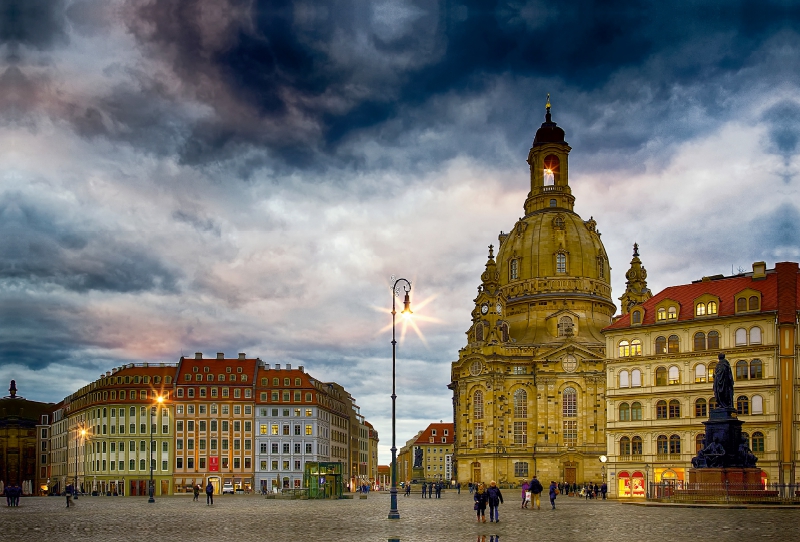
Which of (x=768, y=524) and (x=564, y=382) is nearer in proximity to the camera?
(x=768, y=524)

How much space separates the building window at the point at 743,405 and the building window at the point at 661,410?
23.5 ft

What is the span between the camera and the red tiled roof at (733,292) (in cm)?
8094

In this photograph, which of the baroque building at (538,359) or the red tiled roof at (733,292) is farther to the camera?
the baroque building at (538,359)

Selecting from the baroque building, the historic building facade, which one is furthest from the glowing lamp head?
the baroque building

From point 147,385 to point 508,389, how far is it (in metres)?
51.5

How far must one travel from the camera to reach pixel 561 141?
160 meters

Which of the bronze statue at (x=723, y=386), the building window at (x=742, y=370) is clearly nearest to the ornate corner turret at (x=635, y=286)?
the building window at (x=742, y=370)

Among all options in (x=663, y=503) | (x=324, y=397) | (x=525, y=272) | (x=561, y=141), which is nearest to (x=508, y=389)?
(x=525, y=272)

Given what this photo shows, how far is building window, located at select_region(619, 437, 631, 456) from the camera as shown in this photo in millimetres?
90000

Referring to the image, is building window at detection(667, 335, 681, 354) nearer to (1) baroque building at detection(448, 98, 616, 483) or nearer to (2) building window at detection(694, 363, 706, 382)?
(2) building window at detection(694, 363, 706, 382)

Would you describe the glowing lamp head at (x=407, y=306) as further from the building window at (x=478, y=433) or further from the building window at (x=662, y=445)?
the building window at (x=478, y=433)

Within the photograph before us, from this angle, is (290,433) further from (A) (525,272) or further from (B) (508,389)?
(A) (525,272)

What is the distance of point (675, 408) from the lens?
86125 millimetres

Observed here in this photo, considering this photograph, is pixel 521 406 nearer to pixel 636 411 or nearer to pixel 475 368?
pixel 475 368
